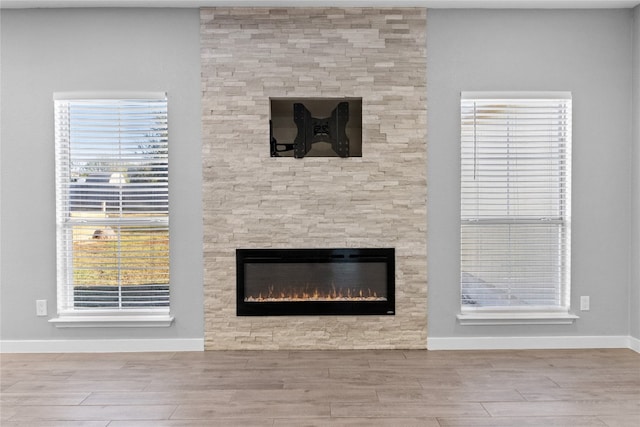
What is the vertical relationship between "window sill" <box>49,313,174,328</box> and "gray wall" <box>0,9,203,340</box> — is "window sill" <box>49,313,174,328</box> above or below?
below

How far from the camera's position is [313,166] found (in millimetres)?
4105

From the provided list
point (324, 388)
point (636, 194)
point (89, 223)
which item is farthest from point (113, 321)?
point (636, 194)

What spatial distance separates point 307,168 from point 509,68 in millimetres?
1856

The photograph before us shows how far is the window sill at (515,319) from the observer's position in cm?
410

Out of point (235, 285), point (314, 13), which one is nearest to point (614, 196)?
point (314, 13)

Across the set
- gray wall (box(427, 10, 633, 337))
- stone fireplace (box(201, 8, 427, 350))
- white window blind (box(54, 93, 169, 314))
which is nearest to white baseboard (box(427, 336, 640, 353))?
gray wall (box(427, 10, 633, 337))

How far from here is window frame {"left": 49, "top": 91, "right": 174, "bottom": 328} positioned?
4.07 meters

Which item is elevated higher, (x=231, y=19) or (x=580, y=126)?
(x=231, y=19)

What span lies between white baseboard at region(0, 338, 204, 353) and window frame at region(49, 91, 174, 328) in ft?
0.47

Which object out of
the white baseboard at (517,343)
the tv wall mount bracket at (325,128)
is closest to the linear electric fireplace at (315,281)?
the white baseboard at (517,343)

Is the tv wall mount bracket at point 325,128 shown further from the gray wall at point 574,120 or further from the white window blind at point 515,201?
the white window blind at point 515,201

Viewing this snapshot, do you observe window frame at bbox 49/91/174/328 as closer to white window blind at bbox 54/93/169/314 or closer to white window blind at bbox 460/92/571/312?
white window blind at bbox 54/93/169/314

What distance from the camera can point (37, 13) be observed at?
4059 millimetres

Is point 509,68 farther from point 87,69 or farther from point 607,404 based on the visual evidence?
point 87,69
